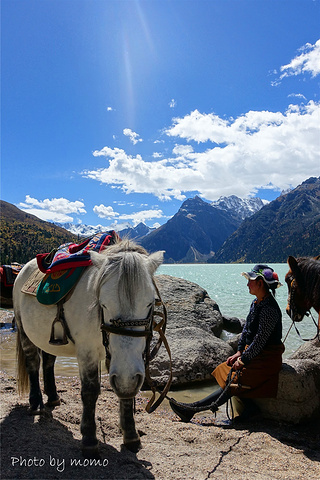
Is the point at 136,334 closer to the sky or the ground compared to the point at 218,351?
closer to the sky

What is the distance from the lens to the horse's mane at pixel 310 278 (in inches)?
168

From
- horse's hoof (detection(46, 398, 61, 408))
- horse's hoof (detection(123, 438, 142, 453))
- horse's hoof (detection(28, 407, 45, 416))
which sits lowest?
horse's hoof (detection(46, 398, 61, 408))

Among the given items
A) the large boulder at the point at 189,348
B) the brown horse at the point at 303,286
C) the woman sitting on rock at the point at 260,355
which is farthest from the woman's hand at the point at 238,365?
the large boulder at the point at 189,348

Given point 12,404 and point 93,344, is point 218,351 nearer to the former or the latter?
point 12,404

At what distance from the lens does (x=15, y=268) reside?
5.19 meters

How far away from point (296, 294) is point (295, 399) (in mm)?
1750

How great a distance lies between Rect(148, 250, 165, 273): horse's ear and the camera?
9.64 ft

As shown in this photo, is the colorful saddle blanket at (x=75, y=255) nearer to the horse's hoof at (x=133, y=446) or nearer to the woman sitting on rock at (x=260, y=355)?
the horse's hoof at (x=133, y=446)

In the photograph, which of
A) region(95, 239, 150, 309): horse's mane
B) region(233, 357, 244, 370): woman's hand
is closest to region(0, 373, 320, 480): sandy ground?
region(233, 357, 244, 370): woman's hand

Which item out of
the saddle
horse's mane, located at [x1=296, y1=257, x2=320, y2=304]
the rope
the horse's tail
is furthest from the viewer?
the rope

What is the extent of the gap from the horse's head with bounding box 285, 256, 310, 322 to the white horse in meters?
2.43

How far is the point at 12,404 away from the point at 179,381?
3905 mm

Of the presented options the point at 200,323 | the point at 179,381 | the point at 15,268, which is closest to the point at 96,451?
the point at 15,268

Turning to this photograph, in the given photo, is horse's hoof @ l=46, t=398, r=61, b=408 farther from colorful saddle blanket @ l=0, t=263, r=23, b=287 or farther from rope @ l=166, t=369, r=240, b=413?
colorful saddle blanket @ l=0, t=263, r=23, b=287
